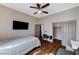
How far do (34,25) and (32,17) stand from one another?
0.15 m

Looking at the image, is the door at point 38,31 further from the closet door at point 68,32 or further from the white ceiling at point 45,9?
the closet door at point 68,32

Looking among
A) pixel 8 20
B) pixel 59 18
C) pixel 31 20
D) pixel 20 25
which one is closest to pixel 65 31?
pixel 59 18

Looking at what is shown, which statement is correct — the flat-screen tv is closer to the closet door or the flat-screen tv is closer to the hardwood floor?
the hardwood floor

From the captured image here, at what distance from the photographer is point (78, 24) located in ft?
3.90

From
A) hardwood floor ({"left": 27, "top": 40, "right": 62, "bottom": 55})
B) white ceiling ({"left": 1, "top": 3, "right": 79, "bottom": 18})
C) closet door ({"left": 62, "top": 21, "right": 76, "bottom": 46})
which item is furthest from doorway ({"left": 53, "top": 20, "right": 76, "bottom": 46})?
white ceiling ({"left": 1, "top": 3, "right": 79, "bottom": 18})

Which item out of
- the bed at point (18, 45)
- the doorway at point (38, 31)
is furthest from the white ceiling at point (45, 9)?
the bed at point (18, 45)

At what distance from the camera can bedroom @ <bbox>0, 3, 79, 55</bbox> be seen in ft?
3.61

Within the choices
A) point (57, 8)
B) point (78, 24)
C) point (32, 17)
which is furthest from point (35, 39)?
point (78, 24)

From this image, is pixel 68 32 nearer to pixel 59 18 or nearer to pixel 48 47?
pixel 59 18

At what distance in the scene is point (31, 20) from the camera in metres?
1.34

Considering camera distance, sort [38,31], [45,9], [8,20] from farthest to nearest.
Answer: [38,31] < [45,9] < [8,20]

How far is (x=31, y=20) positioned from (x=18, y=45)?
0.49 m
